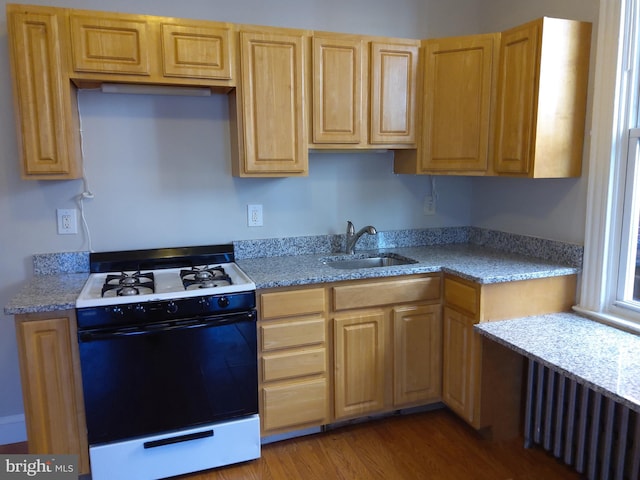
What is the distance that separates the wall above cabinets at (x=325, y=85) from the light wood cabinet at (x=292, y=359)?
2.16 ft

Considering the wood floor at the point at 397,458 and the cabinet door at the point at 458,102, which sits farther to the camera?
the cabinet door at the point at 458,102

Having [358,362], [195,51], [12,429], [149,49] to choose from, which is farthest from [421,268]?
[12,429]

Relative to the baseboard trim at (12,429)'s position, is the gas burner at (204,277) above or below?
above

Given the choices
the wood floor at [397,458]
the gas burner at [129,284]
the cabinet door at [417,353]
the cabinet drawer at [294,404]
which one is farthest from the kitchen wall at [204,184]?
the wood floor at [397,458]

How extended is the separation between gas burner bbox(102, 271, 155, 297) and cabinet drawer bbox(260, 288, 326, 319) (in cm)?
51

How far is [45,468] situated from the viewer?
199 cm

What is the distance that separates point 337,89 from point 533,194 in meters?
1.23

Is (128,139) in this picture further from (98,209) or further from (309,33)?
(309,33)

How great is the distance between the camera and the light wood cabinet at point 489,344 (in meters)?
2.28

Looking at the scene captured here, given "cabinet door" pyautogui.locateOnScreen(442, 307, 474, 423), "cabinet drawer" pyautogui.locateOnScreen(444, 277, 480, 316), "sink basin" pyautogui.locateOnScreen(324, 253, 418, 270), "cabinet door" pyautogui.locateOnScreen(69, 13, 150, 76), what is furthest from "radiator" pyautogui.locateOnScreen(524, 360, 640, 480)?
"cabinet door" pyautogui.locateOnScreen(69, 13, 150, 76)

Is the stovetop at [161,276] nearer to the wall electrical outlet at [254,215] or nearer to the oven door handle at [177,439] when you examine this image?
the wall electrical outlet at [254,215]

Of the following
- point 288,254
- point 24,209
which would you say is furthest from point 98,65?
point 288,254

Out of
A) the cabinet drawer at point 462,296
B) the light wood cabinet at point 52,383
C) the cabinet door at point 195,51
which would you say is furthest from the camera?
the cabinet drawer at point 462,296

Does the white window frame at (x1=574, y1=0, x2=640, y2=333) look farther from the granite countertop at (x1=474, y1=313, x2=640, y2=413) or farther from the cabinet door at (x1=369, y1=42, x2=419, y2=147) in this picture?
the cabinet door at (x1=369, y1=42, x2=419, y2=147)
